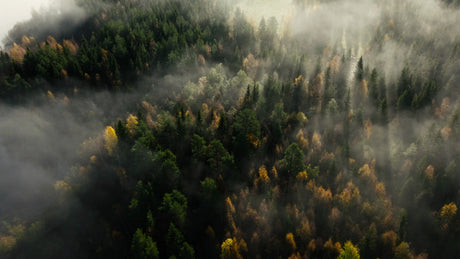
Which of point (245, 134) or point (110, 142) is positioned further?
point (110, 142)

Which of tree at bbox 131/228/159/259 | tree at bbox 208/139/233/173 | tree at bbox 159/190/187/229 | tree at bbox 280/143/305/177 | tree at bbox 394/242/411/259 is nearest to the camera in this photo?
tree at bbox 131/228/159/259

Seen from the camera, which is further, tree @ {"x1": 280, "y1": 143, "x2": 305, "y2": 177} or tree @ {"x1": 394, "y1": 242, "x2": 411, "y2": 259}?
tree @ {"x1": 280, "y1": 143, "x2": 305, "y2": 177}

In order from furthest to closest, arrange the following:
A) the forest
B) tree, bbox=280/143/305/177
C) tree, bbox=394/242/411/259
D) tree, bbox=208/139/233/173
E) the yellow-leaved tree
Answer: the yellow-leaved tree
tree, bbox=280/143/305/177
tree, bbox=208/139/233/173
the forest
tree, bbox=394/242/411/259

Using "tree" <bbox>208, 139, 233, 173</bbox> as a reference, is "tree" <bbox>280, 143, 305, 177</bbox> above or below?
below

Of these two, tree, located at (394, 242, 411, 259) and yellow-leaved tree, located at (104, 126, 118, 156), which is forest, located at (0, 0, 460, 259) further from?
tree, located at (394, 242, 411, 259)

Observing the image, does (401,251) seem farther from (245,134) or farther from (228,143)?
(228,143)

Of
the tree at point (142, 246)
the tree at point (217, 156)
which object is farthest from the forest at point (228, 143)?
the tree at point (217, 156)

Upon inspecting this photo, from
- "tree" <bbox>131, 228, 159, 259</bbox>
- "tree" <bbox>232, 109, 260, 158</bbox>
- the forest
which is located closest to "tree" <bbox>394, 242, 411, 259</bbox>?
the forest

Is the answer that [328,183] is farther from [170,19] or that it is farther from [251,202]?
[170,19]

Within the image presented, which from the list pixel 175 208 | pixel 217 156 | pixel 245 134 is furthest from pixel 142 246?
pixel 245 134

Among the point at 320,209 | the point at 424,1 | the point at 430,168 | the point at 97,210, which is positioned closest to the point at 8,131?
the point at 97,210

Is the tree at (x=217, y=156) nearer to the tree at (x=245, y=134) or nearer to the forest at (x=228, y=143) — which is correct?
the forest at (x=228, y=143)
